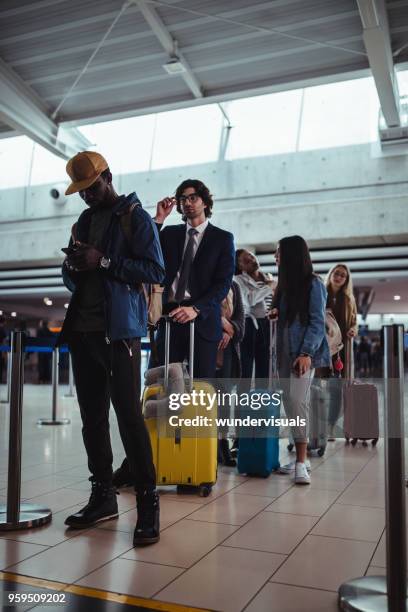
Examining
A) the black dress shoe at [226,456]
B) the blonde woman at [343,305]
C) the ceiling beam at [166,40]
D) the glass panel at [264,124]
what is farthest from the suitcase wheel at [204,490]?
the glass panel at [264,124]

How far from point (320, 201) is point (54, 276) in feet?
27.5

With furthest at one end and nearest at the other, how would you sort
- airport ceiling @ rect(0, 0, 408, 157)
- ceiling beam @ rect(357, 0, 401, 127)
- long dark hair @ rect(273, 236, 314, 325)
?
1. airport ceiling @ rect(0, 0, 408, 157)
2. ceiling beam @ rect(357, 0, 401, 127)
3. long dark hair @ rect(273, 236, 314, 325)

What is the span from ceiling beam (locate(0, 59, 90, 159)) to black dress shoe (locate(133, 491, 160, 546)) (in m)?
7.63

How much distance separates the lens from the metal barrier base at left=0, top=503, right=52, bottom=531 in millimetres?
2469

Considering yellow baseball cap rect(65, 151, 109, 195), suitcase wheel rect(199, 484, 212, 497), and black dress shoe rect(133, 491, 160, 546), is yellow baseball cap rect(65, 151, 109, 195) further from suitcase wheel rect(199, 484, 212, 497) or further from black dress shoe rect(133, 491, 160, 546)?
suitcase wheel rect(199, 484, 212, 497)

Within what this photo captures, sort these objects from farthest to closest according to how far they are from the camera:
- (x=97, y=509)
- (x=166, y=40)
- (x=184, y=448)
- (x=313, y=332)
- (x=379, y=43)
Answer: (x=166, y=40) < (x=379, y=43) < (x=313, y=332) < (x=184, y=448) < (x=97, y=509)

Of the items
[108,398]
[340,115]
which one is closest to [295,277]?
[108,398]

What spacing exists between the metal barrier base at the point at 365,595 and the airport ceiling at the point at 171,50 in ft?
21.0

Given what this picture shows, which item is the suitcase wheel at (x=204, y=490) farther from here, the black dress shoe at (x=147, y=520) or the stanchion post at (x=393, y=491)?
the stanchion post at (x=393, y=491)

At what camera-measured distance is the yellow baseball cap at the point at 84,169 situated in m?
2.42

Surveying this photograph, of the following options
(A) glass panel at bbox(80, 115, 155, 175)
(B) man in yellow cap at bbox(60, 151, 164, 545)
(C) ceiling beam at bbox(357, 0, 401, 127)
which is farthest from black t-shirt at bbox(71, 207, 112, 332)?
(A) glass panel at bbox(80, 115, 155, 175)

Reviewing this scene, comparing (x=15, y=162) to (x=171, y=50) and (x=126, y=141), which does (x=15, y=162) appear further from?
(x=171, y=50)

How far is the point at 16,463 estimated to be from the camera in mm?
2598

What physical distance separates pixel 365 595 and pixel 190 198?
7.95ft
